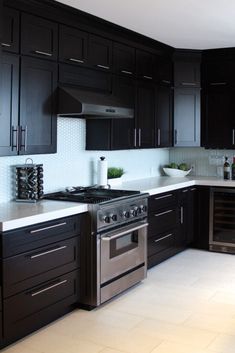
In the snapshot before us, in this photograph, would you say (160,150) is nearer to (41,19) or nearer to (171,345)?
(41,19)

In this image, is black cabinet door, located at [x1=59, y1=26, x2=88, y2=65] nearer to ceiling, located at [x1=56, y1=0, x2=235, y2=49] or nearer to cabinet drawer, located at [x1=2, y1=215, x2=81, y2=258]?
ceiling, located at [x1=56, y1=0, x2=235, y2=49]

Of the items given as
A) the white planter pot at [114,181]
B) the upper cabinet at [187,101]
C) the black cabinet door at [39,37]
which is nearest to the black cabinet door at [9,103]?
the black cabinet door at [39,37]

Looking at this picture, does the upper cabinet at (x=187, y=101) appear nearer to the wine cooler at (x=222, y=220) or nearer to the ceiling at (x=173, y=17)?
the ceiling at (x=173, y=17)

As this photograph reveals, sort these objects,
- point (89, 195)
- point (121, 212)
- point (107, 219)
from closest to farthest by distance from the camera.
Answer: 1. point (107, 219)
2. point (121, 212)
3. point (89, 195)

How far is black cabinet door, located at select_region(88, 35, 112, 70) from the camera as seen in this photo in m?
4.45

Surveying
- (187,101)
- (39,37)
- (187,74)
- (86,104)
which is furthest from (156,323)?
(187,74)

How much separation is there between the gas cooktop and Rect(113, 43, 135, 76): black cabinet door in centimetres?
126

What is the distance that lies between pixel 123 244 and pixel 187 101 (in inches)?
103

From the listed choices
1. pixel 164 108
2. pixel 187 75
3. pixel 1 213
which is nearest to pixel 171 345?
pixel 1 213

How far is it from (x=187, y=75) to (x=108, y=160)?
1686 mm

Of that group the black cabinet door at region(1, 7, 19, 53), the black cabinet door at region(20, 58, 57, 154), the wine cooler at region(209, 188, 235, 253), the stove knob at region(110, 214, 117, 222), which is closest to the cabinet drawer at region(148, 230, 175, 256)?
the wine cooler at region(209, 188, 235, 253)

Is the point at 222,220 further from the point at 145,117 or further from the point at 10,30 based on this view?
the point at 10,30

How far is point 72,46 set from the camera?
13.7ft

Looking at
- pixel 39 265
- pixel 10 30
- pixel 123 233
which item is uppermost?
pixel 10 30
